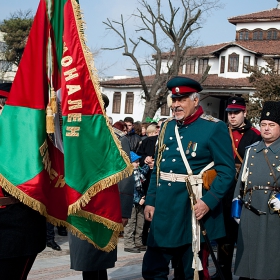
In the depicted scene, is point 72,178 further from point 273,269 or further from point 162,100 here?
point 162,100

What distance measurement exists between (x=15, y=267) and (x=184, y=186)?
1.91 m

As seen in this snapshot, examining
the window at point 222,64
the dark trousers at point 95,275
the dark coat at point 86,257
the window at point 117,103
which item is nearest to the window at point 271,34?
the window at point 222,64

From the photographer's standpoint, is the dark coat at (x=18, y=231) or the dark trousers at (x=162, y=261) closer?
the dark coat at (x=18, y=231)

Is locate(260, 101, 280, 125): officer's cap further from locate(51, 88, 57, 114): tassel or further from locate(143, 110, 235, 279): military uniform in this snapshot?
locate(51, 88, 57, 114): tassel

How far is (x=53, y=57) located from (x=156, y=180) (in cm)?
198

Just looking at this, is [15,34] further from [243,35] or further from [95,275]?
[95,275]

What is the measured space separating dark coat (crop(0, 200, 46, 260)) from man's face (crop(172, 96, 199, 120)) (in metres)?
1.95

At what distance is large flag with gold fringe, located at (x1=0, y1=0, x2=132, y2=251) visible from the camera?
4.00 meters

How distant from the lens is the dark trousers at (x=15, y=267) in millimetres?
4031

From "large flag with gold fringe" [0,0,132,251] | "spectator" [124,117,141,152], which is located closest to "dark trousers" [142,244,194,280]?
"large flag with gold fringe" [0,0,132,251]

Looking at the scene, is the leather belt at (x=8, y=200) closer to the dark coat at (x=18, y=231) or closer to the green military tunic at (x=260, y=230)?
the dark coat at (x=18, y=231)

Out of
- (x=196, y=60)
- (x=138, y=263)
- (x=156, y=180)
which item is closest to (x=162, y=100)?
(x=196, y=60)

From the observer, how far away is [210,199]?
17.6 feet

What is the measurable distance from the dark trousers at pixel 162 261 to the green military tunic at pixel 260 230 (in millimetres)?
908
